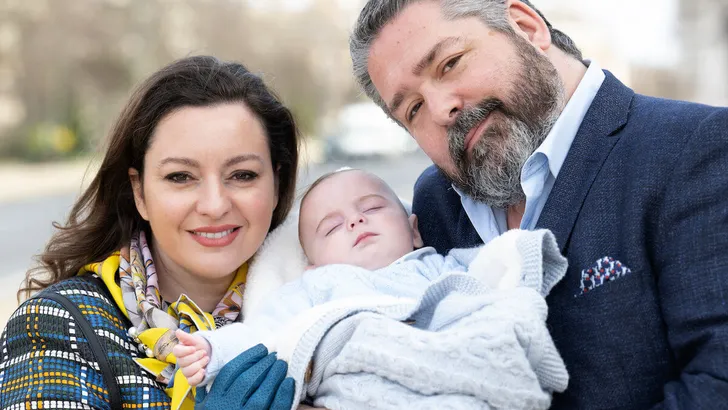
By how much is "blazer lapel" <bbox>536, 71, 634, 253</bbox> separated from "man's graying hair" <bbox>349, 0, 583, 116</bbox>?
16.8 inches

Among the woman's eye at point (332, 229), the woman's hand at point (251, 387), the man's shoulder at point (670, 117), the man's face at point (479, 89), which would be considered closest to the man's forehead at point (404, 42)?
the man's face at point (479, 89)

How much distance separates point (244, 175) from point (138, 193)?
42 centimetres

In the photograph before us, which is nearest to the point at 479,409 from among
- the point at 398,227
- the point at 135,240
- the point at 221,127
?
the point at 398,227

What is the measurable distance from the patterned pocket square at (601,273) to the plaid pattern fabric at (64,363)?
137 centimetres

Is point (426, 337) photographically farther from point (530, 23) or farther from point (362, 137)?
point (362, 137)

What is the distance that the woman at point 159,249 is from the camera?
7.99 ft

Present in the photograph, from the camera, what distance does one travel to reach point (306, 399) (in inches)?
96.7

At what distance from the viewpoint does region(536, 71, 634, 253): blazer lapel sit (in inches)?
95.7

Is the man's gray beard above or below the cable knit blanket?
above

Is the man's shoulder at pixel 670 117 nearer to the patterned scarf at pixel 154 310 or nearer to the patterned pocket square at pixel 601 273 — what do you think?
the patterned pocket square at pixel 601 273

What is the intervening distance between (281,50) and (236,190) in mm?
32332

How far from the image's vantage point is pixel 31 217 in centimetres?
1557

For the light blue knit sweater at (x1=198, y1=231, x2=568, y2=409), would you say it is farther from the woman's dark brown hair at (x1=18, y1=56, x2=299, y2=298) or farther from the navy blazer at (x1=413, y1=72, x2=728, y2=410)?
the woman's dark brown hair at (x1=18, y1=56, x2=299, y2=298)

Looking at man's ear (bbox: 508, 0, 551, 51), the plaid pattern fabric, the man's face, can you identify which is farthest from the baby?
man's ear (bbox: 508, 0, 551, 51)
